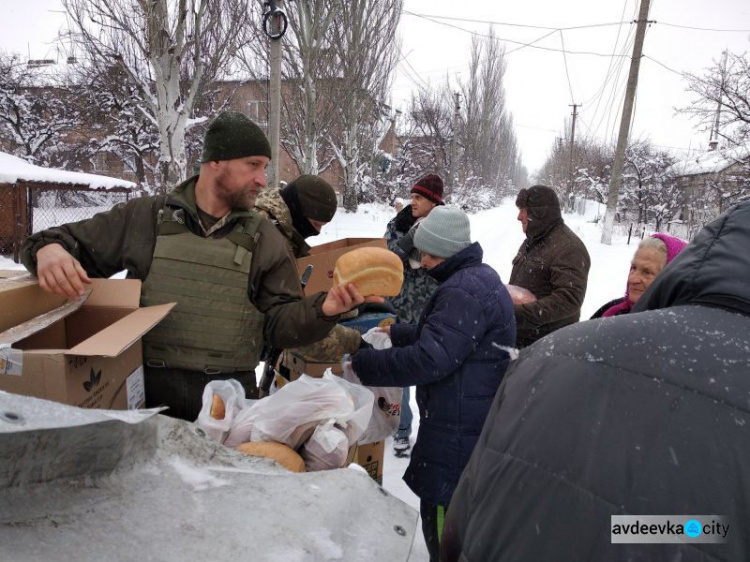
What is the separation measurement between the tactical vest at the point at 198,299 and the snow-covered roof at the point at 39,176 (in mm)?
10812

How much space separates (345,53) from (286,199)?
1594cm

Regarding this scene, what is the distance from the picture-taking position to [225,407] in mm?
1508

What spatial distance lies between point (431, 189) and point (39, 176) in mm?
10258

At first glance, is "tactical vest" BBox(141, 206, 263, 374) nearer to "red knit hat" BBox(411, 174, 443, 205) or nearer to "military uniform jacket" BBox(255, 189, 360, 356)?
"military uniform jacket" BBox(255, 189, 360, 356)

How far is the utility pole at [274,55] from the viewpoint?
7.72m

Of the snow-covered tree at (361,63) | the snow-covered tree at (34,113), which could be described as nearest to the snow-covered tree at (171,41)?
the snow-covered tree at (361,63)

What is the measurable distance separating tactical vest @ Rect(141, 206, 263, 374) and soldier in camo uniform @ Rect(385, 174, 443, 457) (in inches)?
74.0

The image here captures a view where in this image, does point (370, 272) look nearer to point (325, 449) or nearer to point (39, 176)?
point (325, 449)

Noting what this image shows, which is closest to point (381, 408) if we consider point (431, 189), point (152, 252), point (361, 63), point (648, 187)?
point (152, 252)

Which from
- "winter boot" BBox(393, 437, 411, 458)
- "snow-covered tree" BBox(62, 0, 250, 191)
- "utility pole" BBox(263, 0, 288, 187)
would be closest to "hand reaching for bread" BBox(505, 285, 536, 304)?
"winter boot" BBox(393, 437, 411, 458)

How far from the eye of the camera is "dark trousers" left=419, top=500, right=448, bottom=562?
2.16 metres

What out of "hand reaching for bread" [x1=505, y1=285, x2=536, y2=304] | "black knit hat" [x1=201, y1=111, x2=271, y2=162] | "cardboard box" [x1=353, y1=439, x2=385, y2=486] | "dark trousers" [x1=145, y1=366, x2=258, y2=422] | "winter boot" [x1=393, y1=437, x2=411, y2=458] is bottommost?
"winter boot" [x1=393, y1=437, x2=411, y2=458]

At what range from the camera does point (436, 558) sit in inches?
87.8

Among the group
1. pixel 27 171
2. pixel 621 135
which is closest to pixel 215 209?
pixel 27 171
